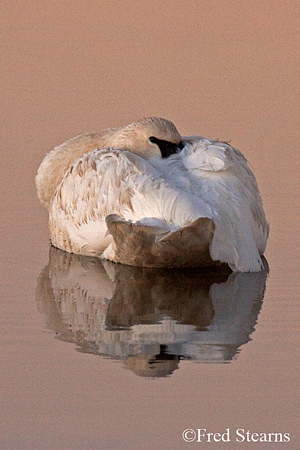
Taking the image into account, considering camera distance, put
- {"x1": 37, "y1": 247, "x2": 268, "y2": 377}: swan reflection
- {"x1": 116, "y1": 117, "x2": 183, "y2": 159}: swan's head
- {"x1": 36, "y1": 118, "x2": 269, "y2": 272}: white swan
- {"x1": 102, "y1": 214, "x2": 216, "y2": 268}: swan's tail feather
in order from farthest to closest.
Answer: {"x1": 116, "y1": 117, "x2": 183, "y2": 159}: swan's head, {"x1": 36, "y1": 118, "x2": 269, "y2": 272}: white swan, {"x1": 102, "y1": 214, "x2": 216, "y2": 268}: swan's tail feather, {"x1": 37, "y1": 247, "x2": 268, "y2": 377}: swan reflection

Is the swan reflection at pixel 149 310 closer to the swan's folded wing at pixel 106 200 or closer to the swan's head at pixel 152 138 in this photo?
the swan's folded wing at pixel 106 200

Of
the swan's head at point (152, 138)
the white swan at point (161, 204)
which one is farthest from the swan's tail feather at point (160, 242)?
the swan's head at point (152, 138)

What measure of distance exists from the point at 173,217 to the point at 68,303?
1080 mm

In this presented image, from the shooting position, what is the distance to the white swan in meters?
8.12

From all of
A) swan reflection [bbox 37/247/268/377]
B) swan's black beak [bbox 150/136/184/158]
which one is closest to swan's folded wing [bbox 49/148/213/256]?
swan reflection [bbox 37/247/268/377]

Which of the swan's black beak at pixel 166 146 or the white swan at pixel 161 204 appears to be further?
the swan's black beak at pixel 166 146

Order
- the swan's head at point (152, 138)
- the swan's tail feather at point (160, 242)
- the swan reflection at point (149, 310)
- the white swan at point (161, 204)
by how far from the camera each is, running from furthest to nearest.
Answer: the swan's head at point (152, 138) → the white swan at point (161, 204) → the swan's tail feather at point (160, 242) → the swan reflection at point (149, 310)

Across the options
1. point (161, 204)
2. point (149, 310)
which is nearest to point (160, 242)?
point (161, 204)

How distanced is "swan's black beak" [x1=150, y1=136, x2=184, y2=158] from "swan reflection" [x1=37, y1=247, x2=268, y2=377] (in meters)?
1.13

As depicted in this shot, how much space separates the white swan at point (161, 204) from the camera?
26.6 feet

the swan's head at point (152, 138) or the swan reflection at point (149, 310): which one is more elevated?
the swan's head at point (152, 138)

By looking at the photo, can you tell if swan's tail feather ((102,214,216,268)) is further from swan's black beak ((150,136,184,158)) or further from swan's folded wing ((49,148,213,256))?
swan's black beak ((150,136,184,158))

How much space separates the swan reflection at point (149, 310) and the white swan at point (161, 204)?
20 cm

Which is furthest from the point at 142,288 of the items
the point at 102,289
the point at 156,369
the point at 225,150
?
the point at 156,369
